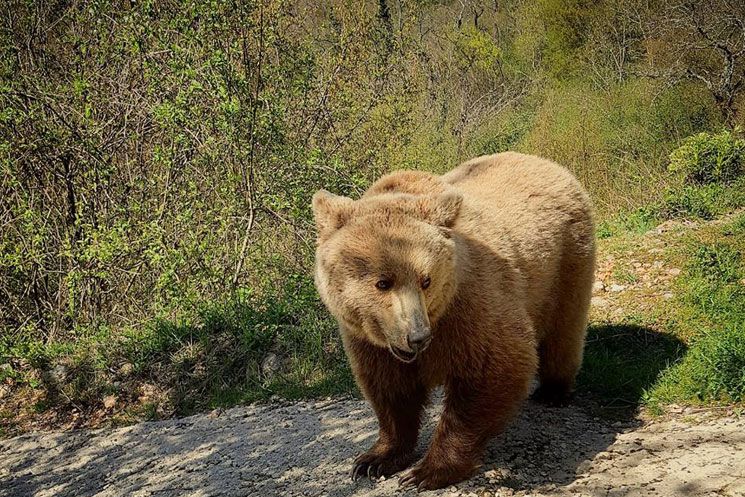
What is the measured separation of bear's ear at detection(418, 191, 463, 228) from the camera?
4023mm

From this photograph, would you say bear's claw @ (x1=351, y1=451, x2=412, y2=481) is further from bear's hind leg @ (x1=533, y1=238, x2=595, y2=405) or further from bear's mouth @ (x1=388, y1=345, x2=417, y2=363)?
bear's hind leg @ (x1=533, y1=238, x2=595, y2=405)

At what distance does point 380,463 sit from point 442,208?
1.65m

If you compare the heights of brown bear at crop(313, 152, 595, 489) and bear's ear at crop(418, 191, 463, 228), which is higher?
bear's ear at crop(418, 191, 463, 228)

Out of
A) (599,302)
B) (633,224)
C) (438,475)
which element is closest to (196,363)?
(438,475)

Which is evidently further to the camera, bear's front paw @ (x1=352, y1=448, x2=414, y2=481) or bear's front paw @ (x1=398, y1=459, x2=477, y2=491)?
A: bear's front paw @ (x1=352, y1=448, x2=414, y2=481)

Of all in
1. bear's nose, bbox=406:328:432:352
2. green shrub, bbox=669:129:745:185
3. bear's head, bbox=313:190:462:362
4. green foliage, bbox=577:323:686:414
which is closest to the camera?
bear's nose, bbox=406:328:432:352

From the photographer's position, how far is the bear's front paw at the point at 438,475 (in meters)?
4.07

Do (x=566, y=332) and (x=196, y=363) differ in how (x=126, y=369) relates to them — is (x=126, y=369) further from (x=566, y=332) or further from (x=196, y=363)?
(x=566, y=332)

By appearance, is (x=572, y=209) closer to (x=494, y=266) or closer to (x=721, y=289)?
(x=494, y=266)

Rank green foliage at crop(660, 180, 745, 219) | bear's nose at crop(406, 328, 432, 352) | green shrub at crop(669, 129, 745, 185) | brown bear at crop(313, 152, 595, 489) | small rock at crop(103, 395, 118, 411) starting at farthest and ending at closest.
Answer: green shrub at crop(669, 129, 745, 185) < green foliage at crop(660, 180, 745, 219) < small rock at crop(103, 395, 118, 411) < brown bear at crop(313, 152, 595, 489) < bear's nose at crop(406, 328, 432, 352)

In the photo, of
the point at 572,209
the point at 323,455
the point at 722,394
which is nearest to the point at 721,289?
the point at 722,394

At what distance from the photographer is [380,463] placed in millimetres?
4461

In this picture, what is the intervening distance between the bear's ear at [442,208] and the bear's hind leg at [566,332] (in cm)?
149

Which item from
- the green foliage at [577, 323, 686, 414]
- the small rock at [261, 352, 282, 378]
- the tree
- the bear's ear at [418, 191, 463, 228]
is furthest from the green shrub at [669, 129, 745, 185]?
the bear's ear at [418, 191, 463, 228]
